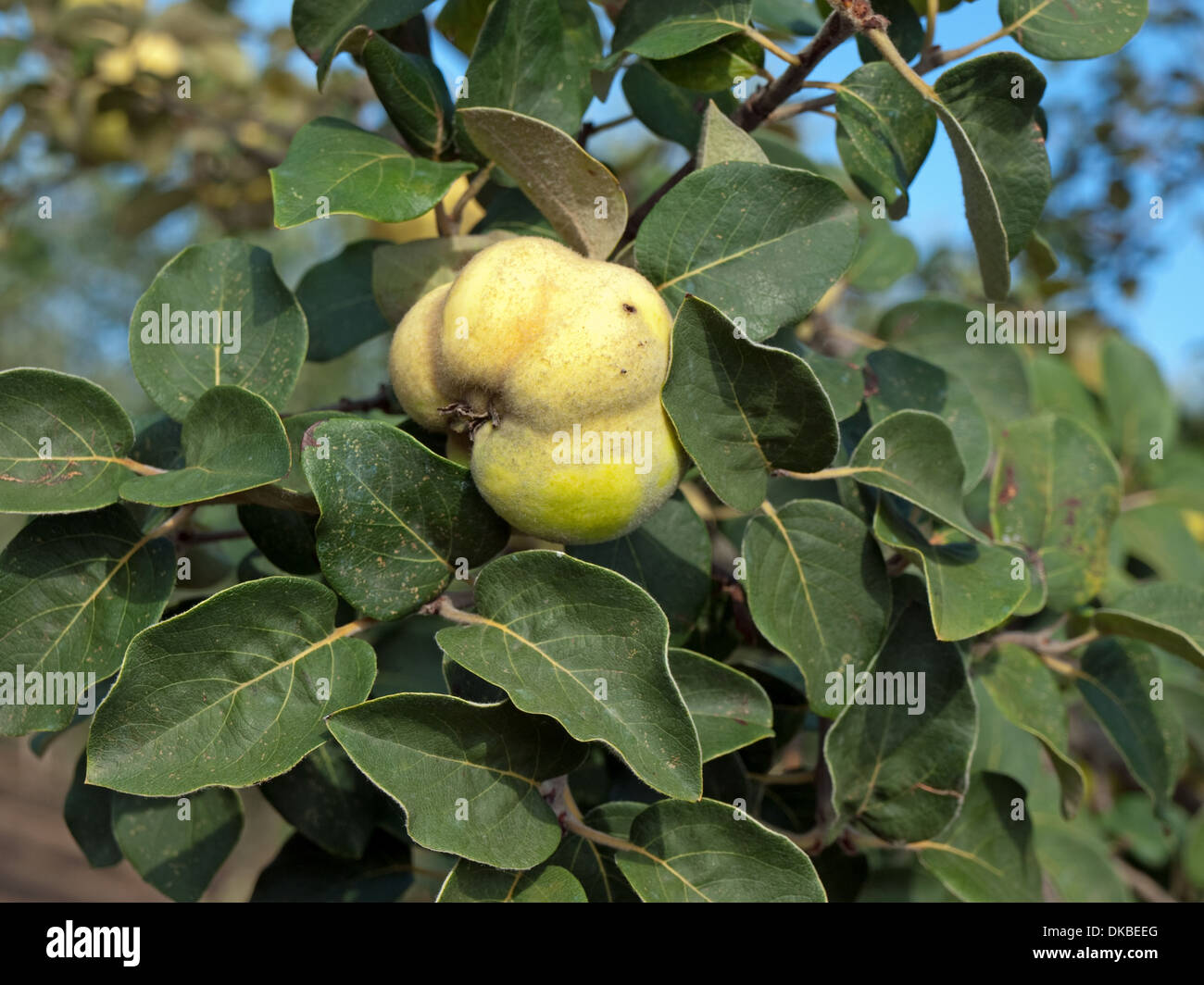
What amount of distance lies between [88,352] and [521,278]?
6151 mm

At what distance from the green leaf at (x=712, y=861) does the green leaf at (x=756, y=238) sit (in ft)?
1.13

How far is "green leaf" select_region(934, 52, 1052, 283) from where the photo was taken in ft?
2.33

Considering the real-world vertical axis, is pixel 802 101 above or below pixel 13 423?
above

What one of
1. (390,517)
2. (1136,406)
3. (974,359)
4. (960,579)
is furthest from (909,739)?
(1136,406)

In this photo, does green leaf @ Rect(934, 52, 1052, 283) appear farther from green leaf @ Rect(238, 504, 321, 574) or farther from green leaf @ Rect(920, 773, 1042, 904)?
green leaf @ Rect(238, 504, 321, 574)

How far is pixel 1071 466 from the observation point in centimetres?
102

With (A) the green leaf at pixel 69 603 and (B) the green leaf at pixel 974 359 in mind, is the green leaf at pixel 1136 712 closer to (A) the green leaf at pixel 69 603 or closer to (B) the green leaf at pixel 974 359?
(B) the green leaf at pixel 974 359

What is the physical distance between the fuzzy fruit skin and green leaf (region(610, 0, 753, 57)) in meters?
0.20

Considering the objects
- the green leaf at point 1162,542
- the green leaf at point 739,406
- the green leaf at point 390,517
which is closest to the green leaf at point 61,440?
the green leaf at point 390,517

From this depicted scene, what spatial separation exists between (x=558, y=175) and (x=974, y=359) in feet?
2.38

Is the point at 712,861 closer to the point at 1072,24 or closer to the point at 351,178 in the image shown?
the point at 351,178

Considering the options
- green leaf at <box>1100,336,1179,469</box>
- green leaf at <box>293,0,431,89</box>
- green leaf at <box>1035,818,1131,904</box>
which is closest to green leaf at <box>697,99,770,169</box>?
green leaf at <box>293,0,431,89</box>

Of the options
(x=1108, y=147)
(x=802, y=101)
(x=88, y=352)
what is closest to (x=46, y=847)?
(x=88, y=352)
